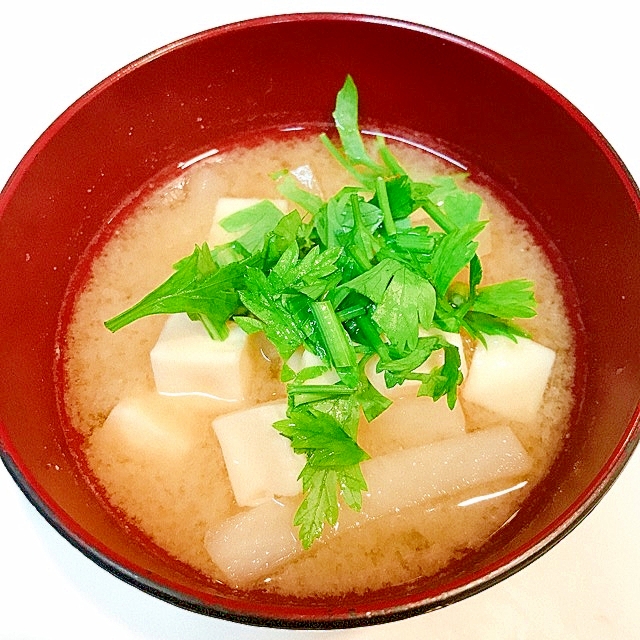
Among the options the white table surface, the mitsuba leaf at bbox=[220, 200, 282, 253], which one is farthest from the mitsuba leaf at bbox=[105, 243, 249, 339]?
the white table surface

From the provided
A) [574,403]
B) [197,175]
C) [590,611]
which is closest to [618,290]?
[574,403]

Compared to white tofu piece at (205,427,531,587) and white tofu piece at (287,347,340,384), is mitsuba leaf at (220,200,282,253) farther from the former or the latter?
white tofu piece at (205,427,531,587)

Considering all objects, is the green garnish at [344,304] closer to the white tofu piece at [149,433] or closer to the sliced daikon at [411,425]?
the sliced daikon at [411,425]

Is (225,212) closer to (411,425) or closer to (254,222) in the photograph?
(254,222)

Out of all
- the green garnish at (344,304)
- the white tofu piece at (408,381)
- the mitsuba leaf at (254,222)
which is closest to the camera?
the green garnish at (344,304)

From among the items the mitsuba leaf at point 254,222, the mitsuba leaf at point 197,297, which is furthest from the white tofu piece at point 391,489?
the mitsuba leaf at point 254,222

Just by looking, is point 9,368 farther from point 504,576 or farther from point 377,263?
point 504,576
